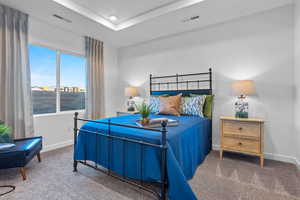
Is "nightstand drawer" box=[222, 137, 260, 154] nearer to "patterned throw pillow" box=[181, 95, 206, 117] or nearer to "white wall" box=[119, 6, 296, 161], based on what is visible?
"white wall" box=[119, 6, 296, 161]

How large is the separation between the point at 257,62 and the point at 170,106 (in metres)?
1.78

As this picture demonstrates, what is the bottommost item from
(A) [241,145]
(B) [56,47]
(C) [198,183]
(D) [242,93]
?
(C) [198,183]

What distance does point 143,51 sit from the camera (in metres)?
4.36

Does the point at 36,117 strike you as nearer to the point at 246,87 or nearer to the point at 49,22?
the point at 49,22

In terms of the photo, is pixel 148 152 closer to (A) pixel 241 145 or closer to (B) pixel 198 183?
(B) pixel 198 183

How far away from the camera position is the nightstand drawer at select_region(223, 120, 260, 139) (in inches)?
95.8

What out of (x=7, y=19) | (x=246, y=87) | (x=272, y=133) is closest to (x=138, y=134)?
(x=246, y=87)

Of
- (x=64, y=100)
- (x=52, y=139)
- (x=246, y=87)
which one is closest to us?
(x=246, y=87)

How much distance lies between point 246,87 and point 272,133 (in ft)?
3.25

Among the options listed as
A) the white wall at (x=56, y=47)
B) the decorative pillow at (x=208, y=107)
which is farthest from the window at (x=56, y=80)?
the decorative pillow at (x=208, y=107)

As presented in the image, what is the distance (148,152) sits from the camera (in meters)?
1.63

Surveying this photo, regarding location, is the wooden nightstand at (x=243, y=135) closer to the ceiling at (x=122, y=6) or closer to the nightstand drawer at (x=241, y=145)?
the nightstand drawer at (x=241, y=145)

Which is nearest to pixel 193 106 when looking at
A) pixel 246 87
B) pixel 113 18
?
pixel 246 87

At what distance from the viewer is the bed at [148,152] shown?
1.45 m
